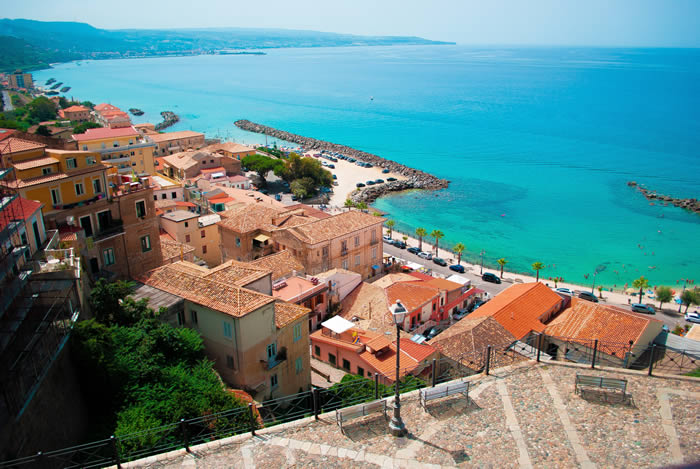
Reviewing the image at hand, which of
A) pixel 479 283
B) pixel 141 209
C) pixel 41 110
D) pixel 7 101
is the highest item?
pixel 141 209

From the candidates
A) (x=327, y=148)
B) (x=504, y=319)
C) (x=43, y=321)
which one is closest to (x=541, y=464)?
(x=43, y=321)

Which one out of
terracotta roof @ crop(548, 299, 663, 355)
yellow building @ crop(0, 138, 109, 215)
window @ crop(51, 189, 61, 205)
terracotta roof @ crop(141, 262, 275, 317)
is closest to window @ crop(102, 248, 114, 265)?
terracotta roof @ crop(141, 262, 275, 317)

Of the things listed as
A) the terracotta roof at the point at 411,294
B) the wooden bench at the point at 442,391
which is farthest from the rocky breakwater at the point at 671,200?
the wooden bench at the point at 442,391

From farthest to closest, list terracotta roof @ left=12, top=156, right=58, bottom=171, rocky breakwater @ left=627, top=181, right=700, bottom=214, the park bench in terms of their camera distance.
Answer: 1. rocky breakwater @ left=627, top=181, right=700, bottom=214
2. terracotta roof @ left=12, top=156, right=58, bottom=171
3. the park bench

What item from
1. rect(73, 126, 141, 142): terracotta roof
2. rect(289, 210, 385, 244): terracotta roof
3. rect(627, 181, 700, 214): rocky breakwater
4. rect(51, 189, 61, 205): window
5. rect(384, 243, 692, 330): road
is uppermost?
rect(51, 189, 61, 205): window

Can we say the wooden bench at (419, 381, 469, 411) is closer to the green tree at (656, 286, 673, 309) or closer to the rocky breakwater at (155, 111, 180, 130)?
the green tree at (656, 286, 673, 309)

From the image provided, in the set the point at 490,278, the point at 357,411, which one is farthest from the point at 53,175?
the point at 490,278

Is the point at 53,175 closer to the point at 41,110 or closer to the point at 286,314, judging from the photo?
the point at 286,314

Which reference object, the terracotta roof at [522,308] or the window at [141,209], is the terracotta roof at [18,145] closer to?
the window at [141,209]
